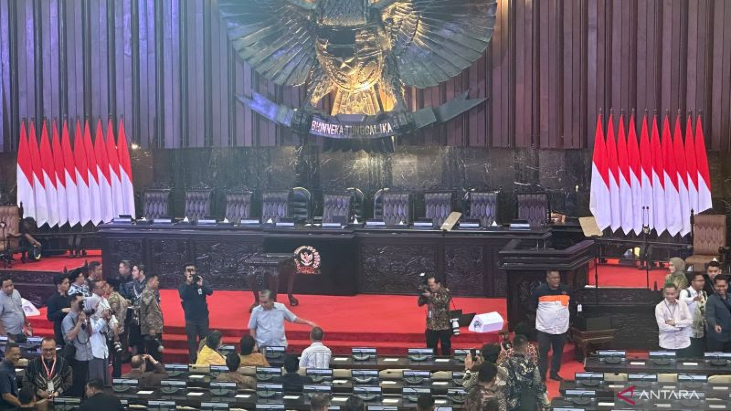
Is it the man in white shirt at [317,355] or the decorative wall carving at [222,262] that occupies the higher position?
the decorative wall carving at [222,262]

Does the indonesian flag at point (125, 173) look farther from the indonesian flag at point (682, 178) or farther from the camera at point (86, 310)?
the indonesian flag at point (682, 178)

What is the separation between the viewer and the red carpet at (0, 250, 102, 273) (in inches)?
748

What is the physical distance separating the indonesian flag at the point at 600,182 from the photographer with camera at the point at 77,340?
8656 mm

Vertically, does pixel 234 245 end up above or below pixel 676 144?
below

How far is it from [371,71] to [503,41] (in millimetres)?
2156

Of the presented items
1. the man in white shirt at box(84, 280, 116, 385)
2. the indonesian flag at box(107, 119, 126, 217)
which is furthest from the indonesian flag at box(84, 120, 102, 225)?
the man in white shirt at box(84, 280, 116, 385)

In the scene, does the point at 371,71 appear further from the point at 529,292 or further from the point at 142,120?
the point at 529,292

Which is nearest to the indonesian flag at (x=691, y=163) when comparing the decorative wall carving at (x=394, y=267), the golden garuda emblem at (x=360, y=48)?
the golden garuda emblem at (x=360, y=48)

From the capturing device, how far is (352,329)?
14.3 metres

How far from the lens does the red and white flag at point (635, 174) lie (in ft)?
58.2

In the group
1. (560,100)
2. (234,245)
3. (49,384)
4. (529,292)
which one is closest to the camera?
(49,384)

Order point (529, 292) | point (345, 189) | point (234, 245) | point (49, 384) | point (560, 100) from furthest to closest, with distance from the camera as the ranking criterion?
point (345, 189) < point (560, 100) < point (234, 245) < point (529, 292) < point (49, 384)

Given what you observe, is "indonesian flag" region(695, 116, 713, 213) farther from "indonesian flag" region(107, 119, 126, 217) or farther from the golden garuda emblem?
"indonesian flag" region(107, 119, 126, 217)

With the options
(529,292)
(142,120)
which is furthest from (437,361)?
(142,120)
